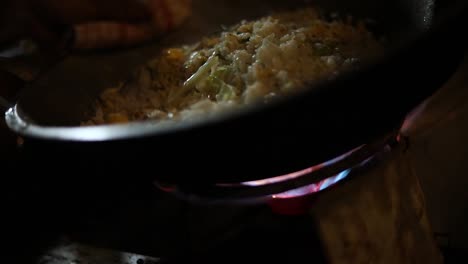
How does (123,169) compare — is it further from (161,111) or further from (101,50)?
(101,50)

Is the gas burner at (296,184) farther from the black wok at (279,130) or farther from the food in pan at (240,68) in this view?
the food in pan at (240,68)

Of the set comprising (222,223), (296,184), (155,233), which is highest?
(296,184)

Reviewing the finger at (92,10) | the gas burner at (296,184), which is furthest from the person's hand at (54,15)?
the gas burner at (296,184)

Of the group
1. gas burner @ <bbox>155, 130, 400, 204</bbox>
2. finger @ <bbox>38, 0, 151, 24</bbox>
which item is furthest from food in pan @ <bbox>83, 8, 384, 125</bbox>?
finger @ <bbox>38, 0, 151, 24</bbox>

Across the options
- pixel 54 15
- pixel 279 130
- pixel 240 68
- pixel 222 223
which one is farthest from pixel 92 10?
pixel 279 130

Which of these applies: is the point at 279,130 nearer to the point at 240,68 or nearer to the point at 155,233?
the point at 240,68

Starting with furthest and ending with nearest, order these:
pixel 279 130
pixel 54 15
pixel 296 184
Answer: pixel 54 15 < pixel 296 184 < pixel 279 130
